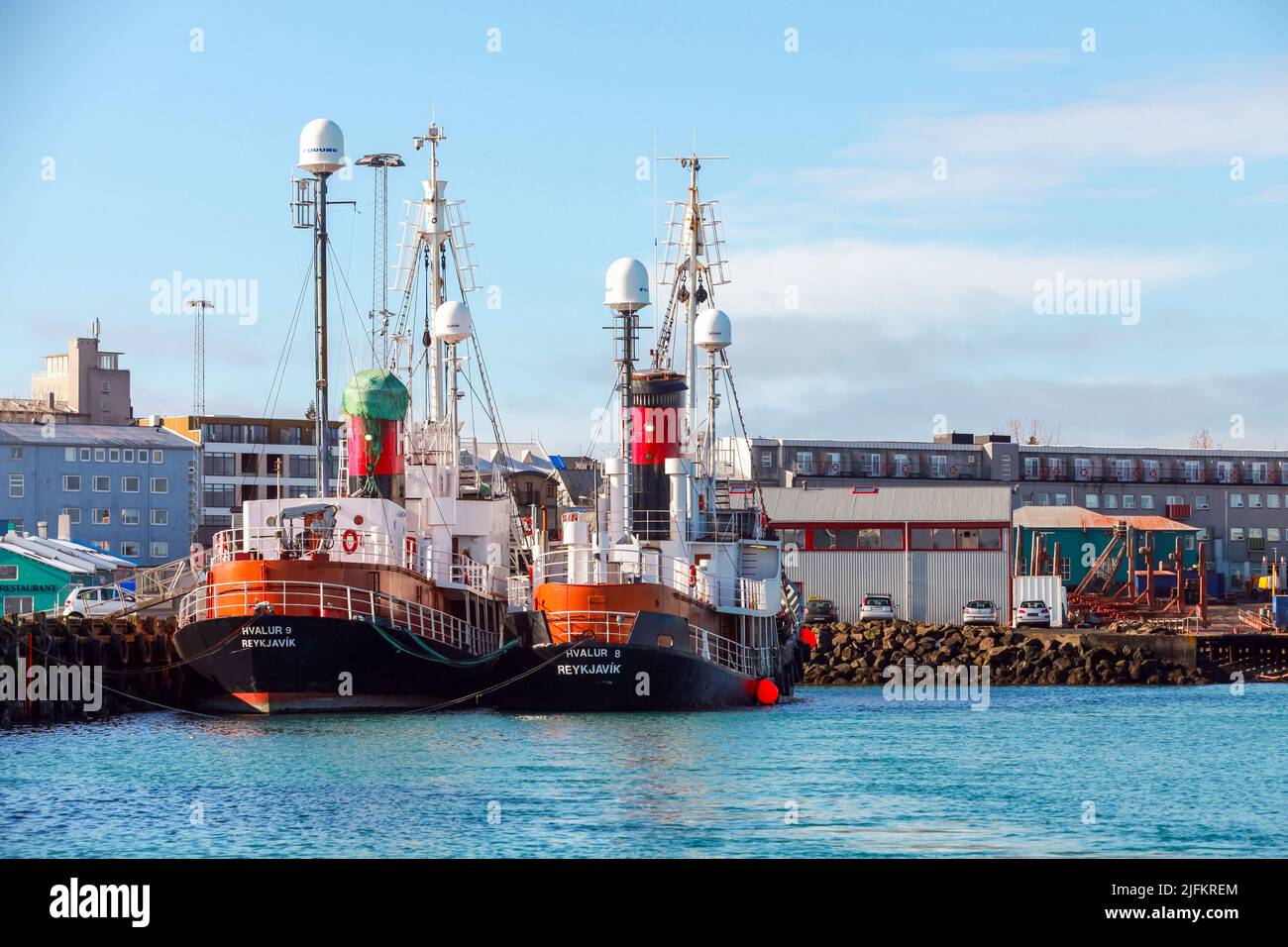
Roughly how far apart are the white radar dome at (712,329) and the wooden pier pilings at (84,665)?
1953 cm

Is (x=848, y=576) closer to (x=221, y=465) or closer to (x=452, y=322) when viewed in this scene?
(x=452, y=322)

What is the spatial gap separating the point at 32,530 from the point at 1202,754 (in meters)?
85.1

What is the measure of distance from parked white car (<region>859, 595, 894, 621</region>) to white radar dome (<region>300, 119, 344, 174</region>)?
41137 mm

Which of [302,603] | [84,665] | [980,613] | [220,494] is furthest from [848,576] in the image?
[220,494]

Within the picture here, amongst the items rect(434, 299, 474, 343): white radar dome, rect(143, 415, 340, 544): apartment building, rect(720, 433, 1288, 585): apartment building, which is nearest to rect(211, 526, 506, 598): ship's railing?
rect(434, 299, 474, 343): white radar dome

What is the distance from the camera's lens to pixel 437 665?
4884 centimetres

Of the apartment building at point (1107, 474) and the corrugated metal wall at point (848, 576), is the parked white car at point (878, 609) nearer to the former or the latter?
the corrugated metal wall at point (848, 576)

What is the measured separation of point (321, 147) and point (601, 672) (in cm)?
1648

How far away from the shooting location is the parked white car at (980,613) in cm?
8456

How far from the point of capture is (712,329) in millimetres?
62156

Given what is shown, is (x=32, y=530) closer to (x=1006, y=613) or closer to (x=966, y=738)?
(x=1006, y=613)

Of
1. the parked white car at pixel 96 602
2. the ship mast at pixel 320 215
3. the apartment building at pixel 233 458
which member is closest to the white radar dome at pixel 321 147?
the ship mast at pixel 320 215

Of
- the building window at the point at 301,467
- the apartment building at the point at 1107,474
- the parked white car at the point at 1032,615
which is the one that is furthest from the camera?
the building window at the point at 301,467
